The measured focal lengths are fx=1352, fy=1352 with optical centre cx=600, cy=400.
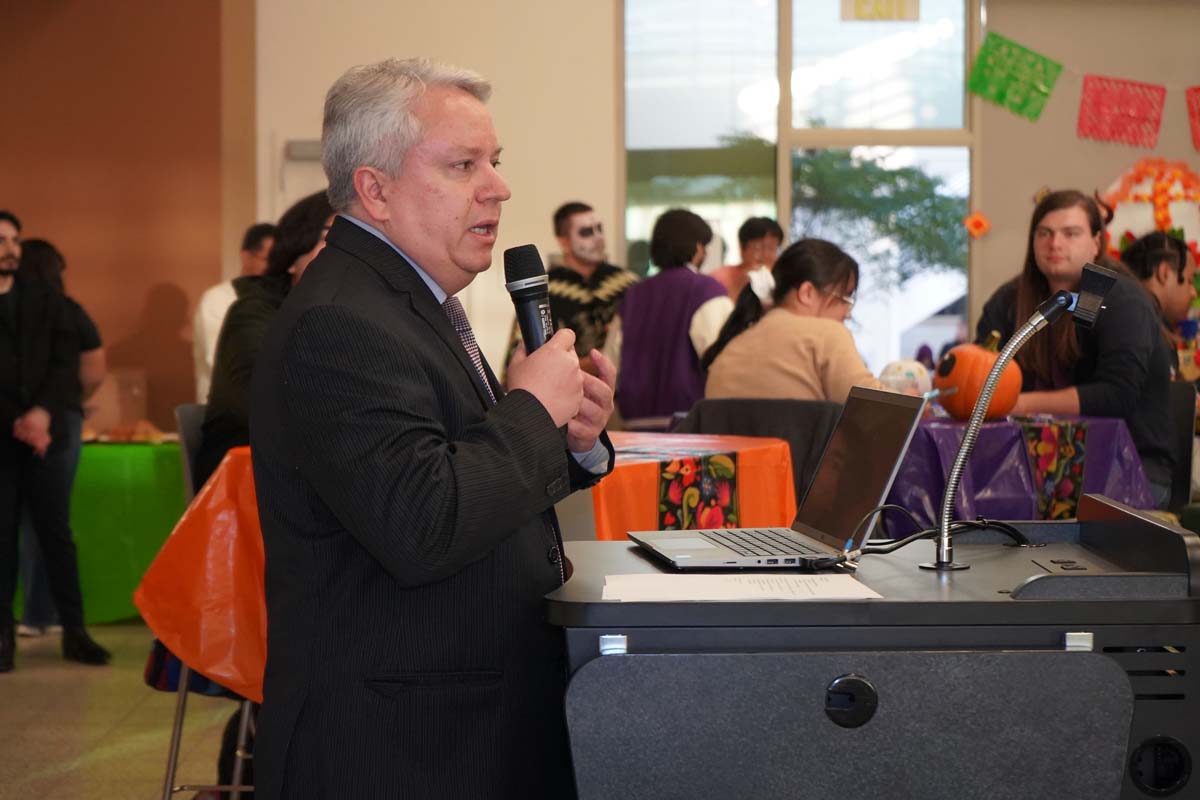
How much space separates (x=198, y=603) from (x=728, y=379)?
1749mm

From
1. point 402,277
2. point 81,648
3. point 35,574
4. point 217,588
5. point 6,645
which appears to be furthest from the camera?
point 35,574

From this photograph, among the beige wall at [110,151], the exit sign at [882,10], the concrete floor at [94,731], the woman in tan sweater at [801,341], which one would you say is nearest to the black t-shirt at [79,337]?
the concrete floor at [94,731]

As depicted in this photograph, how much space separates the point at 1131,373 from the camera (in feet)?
12.1

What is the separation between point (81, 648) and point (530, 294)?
3830 mm

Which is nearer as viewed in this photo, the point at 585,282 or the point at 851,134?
the point at 585,282

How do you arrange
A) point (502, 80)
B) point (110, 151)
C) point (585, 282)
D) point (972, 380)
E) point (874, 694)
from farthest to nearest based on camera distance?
point (502, 80), point (110, 151), point (585, 282), point (972, 380), point (874, 694)

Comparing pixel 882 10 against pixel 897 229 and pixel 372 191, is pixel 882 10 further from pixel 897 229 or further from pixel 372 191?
pixel 372 191

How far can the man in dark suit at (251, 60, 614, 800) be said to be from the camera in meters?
1.33

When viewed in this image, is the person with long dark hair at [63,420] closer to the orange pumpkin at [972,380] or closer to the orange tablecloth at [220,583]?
the orange tablecloth at [220,583]

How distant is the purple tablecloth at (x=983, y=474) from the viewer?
3.46m

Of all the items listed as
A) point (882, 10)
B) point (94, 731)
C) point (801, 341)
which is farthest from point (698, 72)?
point (94, 731)

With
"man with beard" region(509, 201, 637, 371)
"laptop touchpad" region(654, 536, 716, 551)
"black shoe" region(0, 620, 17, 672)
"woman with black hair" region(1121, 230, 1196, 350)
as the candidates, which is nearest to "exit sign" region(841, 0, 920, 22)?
"woman with black hair" region(1121, 230, 1196, 350)

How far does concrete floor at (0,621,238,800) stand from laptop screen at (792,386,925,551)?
6.96 feet

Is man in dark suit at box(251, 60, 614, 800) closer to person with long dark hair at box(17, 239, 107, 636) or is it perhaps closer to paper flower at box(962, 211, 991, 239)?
person with long dark hair at box(17, 239, 107, 636)
